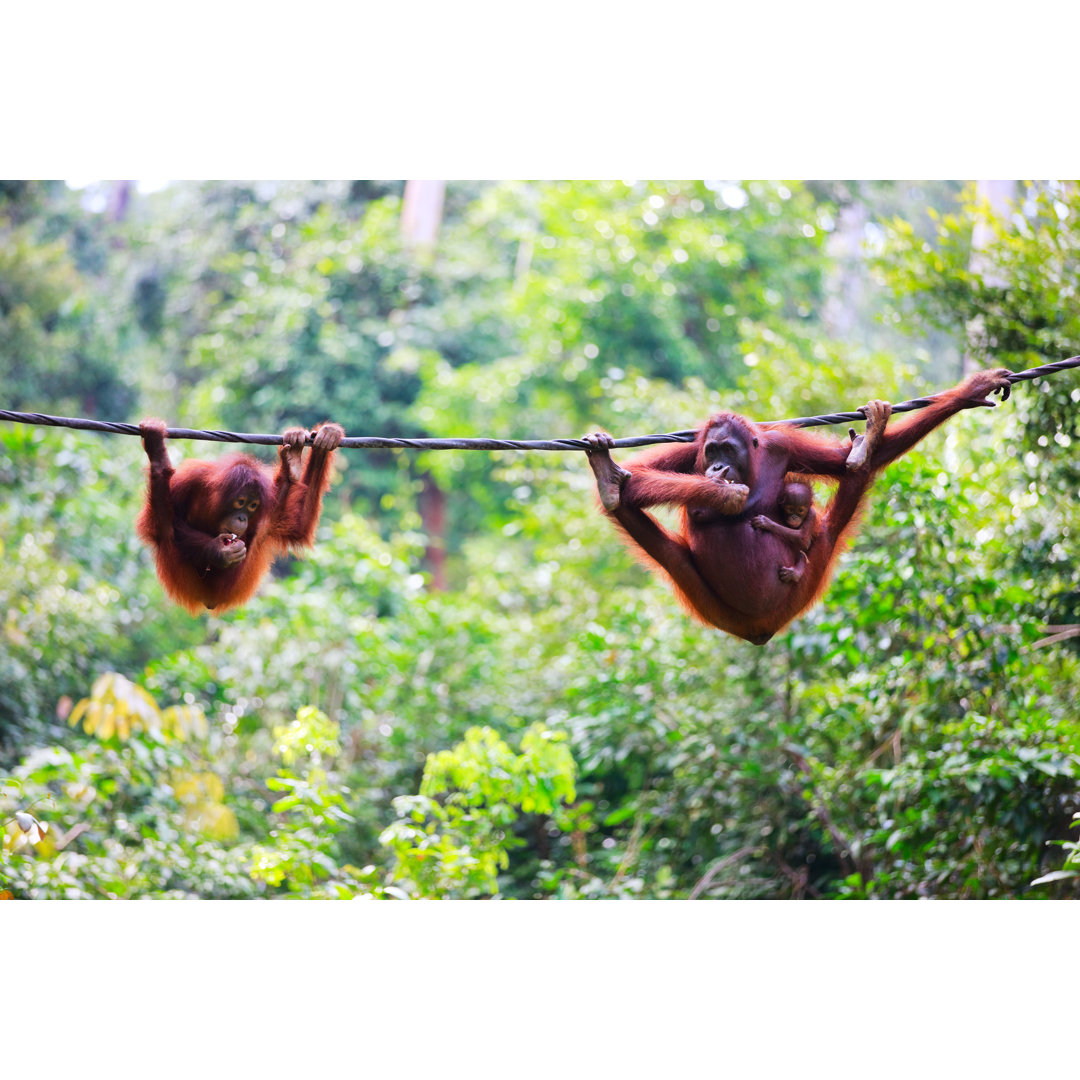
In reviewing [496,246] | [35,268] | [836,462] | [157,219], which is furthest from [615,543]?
[157,219]

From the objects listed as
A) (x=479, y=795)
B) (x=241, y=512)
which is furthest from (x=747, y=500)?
(x=479, y=795)

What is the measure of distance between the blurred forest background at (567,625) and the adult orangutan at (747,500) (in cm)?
134

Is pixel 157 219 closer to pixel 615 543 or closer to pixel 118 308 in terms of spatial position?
pixel 118 308

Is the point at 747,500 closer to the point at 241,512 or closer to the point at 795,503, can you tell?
the point at 795,503

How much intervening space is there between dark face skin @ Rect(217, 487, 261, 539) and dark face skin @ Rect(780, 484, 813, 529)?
1862mm

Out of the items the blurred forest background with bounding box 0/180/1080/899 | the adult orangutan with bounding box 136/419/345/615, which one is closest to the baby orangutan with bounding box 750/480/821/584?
the blurred forest background with bounding box 0/180/1080/899

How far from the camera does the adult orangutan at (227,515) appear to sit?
12.4 feet

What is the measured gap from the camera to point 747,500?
12.3ft

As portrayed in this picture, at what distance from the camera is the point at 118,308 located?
1344cm

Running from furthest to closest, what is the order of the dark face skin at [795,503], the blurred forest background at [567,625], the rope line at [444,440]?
the blurred forest background at [567,625]
the dark face skin at [795,503]
the rope line at [444,440]

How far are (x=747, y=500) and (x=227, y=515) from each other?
5.96ft

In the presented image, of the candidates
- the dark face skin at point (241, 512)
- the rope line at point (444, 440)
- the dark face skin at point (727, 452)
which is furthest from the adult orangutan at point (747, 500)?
the dark face skin at point (241, 512)

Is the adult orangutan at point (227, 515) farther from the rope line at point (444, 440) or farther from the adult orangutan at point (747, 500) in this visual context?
the adult orangutan at point (747, 500)

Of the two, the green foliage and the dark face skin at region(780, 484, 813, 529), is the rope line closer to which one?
the dark face skin at region(780, 484, 813, 529)
